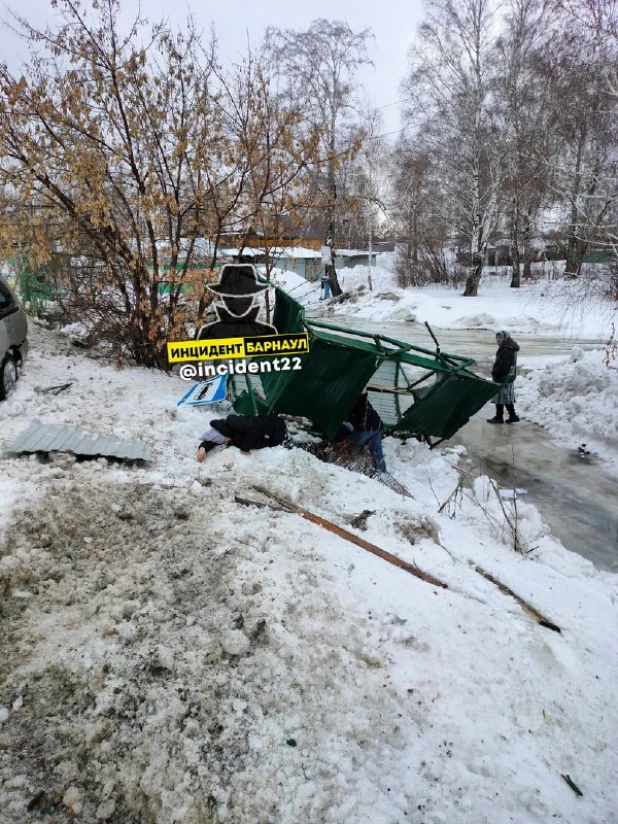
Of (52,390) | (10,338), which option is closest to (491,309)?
(52,390)

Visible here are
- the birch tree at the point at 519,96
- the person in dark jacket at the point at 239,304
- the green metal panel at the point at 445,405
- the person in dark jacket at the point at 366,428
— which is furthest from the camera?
the birch tree at the point at 519,96

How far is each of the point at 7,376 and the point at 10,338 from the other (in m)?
0.48

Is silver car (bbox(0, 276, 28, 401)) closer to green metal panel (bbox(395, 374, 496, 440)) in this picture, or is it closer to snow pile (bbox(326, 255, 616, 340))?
green metal panel (bbox(395, 374, 496, 440))

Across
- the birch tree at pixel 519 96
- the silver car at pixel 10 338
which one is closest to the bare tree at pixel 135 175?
the silver car at pixel 10 338

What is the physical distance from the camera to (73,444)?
4027mm

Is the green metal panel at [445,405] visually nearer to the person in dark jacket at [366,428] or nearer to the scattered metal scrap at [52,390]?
the person in dark jacket at [366,428]

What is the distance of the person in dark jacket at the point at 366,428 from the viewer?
18.3 feet

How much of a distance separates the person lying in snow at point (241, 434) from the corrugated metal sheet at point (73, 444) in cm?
53

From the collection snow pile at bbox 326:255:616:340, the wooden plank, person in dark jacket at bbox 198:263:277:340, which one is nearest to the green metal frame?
person in dark jacket at bbox 198:263:277:340

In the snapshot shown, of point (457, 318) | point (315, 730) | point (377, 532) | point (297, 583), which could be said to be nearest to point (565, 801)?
point (315, 730)

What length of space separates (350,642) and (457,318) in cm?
1745

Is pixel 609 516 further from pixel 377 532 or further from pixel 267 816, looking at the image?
pixel 267 816

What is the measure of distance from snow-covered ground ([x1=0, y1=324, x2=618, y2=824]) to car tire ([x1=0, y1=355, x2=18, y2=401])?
1.92 m

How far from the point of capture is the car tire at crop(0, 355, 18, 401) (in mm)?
5281
